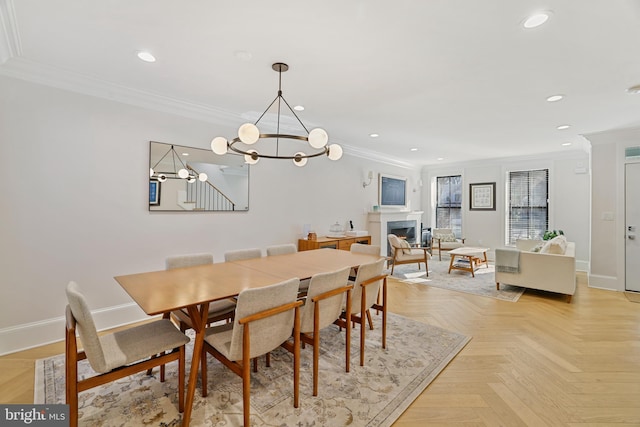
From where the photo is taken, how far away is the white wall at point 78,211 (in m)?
2.51

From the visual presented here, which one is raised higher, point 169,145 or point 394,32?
point 394,32

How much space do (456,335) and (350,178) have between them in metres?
3.55

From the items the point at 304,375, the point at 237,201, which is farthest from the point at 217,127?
the point at 304,375

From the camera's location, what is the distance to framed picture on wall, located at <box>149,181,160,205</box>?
3178mm

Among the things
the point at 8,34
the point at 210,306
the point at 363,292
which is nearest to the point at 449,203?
the point at 363,292

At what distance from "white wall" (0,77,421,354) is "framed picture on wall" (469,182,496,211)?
247 inches

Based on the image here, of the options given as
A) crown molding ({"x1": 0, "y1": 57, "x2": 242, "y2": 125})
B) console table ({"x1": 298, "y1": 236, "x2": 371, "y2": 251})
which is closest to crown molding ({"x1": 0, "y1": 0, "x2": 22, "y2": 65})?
crown molding ({"x1": 0, "y1": 57, "x2": 242, "y2": 125})

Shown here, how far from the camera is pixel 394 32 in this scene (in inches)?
77.4

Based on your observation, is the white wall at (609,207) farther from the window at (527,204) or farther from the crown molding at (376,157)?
the crown molding at (376,157)

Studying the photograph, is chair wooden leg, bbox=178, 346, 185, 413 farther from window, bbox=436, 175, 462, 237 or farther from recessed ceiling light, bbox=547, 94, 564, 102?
window, bbox=436, 175, 462, 237

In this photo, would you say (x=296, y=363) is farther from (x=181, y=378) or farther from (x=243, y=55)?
(x=243, y=55)

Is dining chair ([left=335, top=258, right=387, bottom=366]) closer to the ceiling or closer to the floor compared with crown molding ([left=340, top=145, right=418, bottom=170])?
closer to the floor

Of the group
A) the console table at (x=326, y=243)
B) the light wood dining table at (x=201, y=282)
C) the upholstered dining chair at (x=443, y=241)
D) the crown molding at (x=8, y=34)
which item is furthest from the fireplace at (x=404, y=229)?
the crown molding at (x=8, y=34)

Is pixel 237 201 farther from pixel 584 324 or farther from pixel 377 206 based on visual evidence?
pixel 584 324
